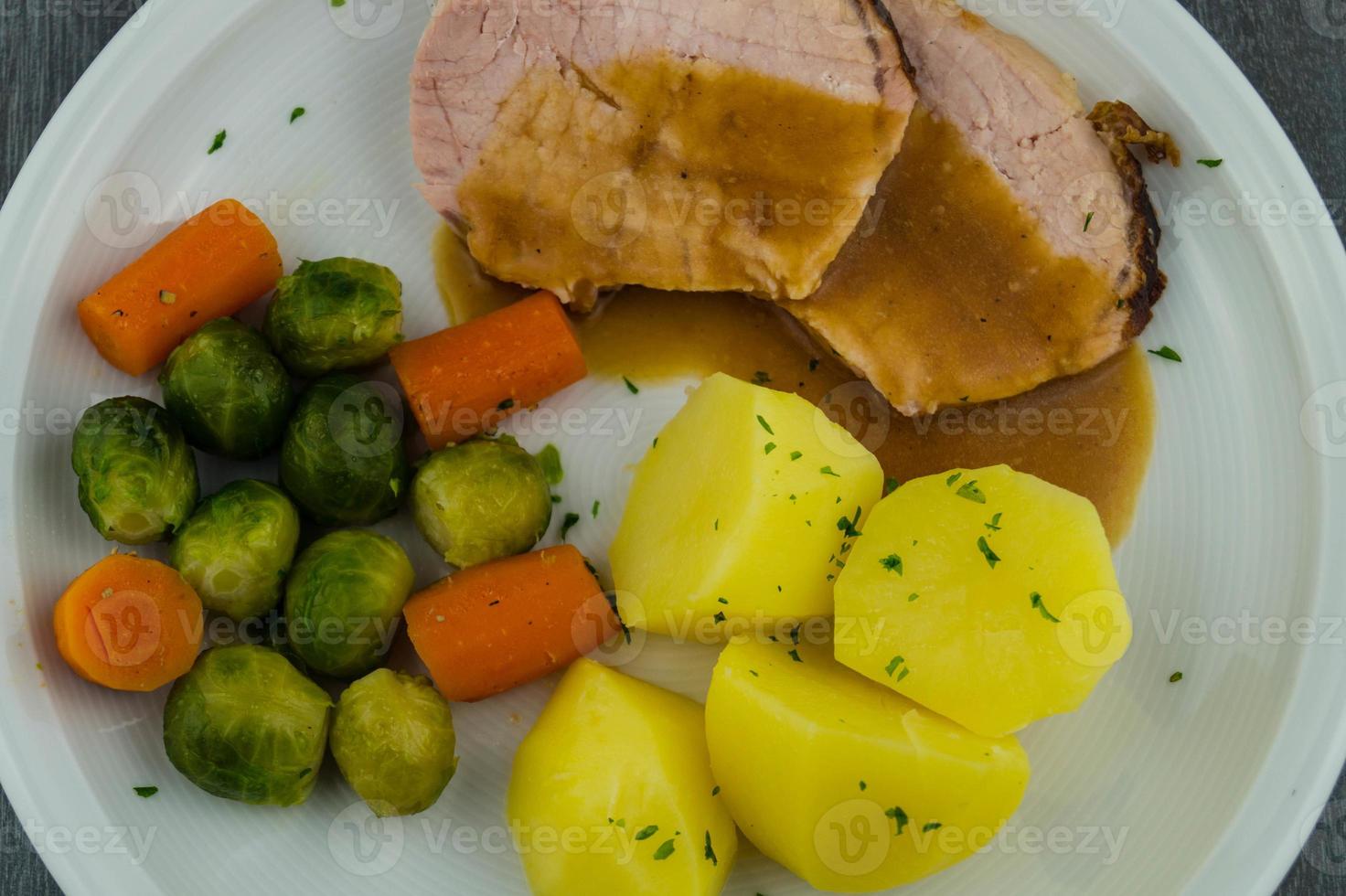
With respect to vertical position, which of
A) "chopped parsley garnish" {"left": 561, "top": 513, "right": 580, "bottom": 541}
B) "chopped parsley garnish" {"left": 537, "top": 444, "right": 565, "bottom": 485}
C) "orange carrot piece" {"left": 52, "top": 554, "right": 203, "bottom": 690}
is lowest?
"orange carrot piece" {"left": 52, "top": 554, "right": 203, "bottom": 690}

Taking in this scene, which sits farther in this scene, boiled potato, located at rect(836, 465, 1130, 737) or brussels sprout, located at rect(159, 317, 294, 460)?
brussels sprout, located at rect(159, 317, 294, 460)

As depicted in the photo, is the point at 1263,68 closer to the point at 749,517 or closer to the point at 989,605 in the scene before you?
the point at 989,605

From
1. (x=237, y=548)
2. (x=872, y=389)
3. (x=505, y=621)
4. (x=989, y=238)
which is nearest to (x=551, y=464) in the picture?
(x=505, y=621)

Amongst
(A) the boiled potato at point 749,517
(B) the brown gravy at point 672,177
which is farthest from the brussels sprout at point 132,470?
(A) the boiled potato at point 749,517

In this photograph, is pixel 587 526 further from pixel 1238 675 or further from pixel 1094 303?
pixel 1238 675

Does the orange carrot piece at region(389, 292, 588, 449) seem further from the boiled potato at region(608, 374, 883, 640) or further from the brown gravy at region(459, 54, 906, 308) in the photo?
the boiled potato at region(608, 374, 883, 640)

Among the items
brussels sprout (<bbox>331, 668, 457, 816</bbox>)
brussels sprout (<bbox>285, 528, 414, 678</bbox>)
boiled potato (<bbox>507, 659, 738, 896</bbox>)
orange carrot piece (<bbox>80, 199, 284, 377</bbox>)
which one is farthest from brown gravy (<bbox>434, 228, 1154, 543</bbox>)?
brussels sprout (<bbox>331, 668, 457, 816</bbox>)

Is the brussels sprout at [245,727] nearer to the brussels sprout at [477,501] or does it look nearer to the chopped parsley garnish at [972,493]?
the brussels sprout at [477,501]
